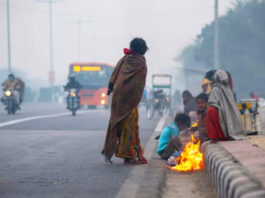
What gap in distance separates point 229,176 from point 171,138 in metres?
3.87

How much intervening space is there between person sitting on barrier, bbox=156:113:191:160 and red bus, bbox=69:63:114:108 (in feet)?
90.3

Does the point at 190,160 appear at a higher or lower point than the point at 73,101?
lower

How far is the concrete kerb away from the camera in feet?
13.5

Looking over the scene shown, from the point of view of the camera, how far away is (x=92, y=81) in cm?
3719

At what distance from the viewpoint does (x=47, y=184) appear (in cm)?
663

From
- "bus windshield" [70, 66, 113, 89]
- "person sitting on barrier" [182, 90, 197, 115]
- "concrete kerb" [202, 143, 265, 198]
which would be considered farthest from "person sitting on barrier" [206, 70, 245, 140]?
"bus windshield" [70, 66, 113, 89]

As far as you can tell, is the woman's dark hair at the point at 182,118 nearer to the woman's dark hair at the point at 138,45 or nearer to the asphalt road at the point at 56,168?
the asphalt road at the point at 56,168

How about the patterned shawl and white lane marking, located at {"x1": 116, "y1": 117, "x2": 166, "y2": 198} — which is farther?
the patterned shawl

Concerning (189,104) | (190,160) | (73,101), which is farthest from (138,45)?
(73,101)

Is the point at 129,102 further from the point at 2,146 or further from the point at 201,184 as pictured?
the point at 2,146

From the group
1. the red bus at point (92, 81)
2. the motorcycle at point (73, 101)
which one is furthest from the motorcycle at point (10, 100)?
the red bus at point (92, 81)

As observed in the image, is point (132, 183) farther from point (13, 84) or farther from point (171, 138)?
point (13, 84)

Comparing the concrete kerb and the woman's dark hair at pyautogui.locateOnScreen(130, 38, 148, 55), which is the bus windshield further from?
the concrete kerb

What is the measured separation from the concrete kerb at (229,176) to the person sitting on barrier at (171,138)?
1426 mm
